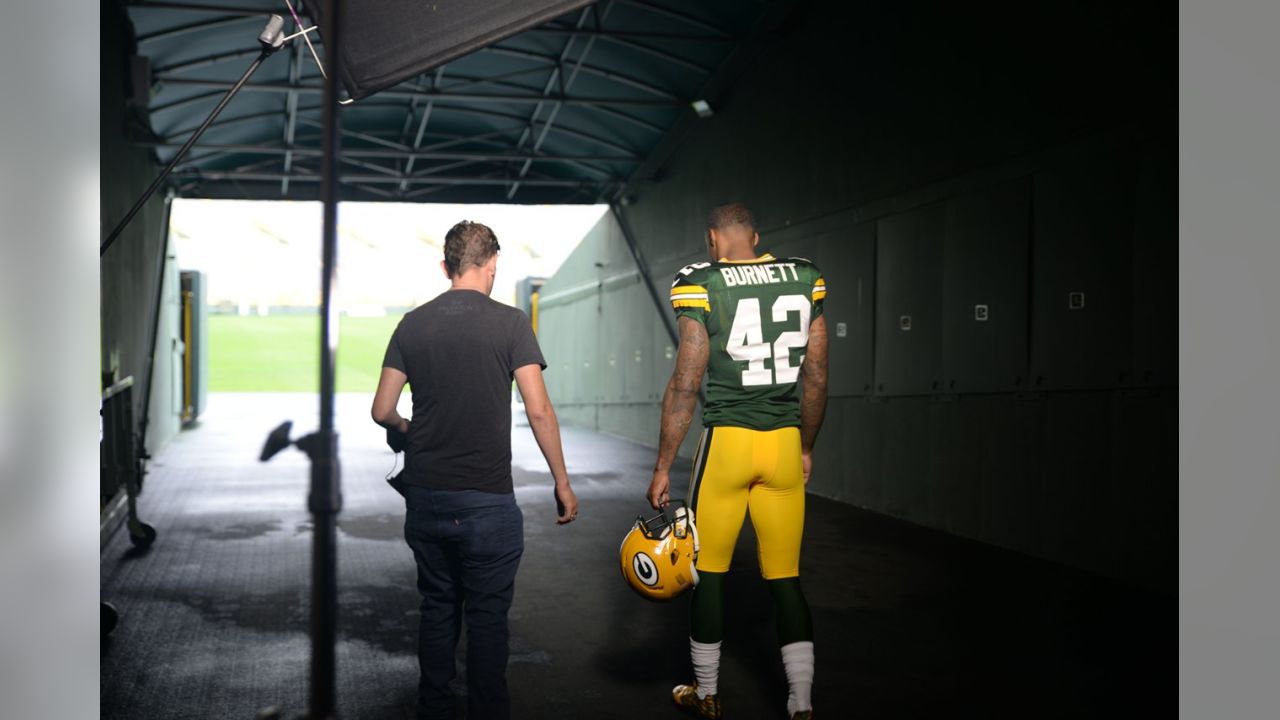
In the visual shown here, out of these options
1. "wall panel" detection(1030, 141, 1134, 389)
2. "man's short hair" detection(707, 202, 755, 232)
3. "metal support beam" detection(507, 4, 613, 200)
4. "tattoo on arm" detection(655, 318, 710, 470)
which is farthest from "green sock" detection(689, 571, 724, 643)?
"metal support beam" detection(507, 4, 613, 200)

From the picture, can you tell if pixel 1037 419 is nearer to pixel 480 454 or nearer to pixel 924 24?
pixel 924 24

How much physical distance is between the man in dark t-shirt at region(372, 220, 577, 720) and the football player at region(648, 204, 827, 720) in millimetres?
693

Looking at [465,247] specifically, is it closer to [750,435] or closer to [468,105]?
[750,435]

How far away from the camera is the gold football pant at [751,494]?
3879 mm

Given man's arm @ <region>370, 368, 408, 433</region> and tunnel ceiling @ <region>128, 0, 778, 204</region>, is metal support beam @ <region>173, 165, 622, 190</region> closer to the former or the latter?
tunnel ceiling @ <region>128, 0, 778, 204</region>

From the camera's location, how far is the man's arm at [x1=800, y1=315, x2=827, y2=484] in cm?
405

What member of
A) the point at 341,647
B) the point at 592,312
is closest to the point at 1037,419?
the point at 341,647

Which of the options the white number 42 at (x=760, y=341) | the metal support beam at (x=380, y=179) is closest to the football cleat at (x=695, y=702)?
the white number 42 at (x=760, y=341)

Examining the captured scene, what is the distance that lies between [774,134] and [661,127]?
495cm

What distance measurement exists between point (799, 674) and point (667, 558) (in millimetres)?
645

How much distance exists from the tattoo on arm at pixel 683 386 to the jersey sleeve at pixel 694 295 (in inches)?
1.4

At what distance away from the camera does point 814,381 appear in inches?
161

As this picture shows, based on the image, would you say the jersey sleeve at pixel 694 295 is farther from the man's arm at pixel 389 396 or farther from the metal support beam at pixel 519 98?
the metal support beam at pixel 519 98

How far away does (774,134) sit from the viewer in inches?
486
